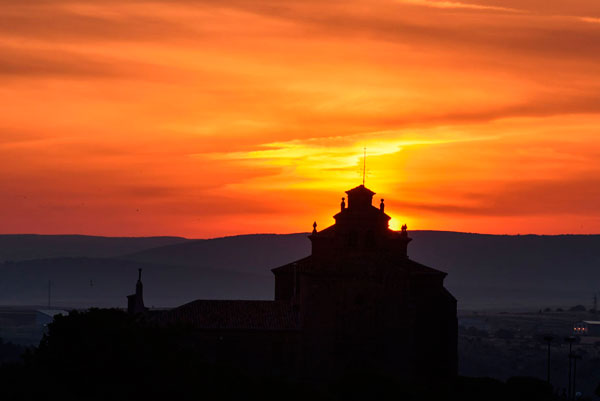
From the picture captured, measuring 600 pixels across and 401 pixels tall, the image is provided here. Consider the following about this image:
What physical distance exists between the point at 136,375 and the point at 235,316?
1772cm

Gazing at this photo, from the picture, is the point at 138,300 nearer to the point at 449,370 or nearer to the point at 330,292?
the point at 330,292

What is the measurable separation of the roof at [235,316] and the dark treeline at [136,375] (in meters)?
5.74

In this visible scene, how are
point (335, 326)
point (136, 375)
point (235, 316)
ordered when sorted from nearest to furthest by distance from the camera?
point (136, 375) < point (335, 326) < point (235, 316)

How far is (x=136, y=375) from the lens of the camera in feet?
276

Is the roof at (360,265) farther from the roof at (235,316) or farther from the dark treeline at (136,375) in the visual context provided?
the dark treeline at (136,375)

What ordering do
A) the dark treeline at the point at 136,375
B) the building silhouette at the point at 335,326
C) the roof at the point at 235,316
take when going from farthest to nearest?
the roof at the point at 235,316
the building silhouette at the point at 335,326
the dark treeline at the point at 136,375

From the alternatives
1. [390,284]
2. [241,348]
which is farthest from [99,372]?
[390,284]

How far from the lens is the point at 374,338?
3910 inches

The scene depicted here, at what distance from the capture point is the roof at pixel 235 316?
100000 millimetres

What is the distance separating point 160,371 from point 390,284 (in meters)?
21.1

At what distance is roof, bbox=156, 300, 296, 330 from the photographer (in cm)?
10000

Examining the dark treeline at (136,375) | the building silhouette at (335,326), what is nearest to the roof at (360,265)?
the building silhouette at (335,326)

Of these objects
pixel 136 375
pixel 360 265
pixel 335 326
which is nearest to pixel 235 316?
pixel 335 326

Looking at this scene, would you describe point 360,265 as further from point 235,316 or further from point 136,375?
point 136,375
